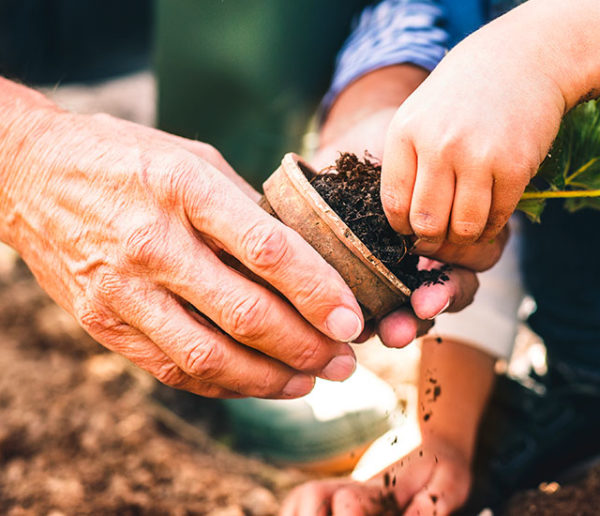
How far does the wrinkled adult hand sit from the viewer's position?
92cm

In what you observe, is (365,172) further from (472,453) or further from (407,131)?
(472,453)

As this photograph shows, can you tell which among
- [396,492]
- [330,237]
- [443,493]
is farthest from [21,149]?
[443,493]

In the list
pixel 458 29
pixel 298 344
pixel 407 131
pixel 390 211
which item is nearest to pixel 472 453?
pixel 298 344

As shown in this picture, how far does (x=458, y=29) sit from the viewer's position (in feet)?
5.21

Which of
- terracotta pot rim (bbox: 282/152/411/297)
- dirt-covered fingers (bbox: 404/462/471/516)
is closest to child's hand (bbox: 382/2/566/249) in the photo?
terracotta pot rim (bbox: 282/152/411/297)

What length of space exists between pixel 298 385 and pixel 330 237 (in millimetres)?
363

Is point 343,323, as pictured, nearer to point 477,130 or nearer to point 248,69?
point 477,130

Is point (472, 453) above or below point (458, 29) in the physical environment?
below

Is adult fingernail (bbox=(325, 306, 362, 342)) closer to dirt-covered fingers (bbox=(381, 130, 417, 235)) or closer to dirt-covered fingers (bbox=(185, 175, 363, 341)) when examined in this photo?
dirt-covered fingers (bbox=(185, 175, 363, 341))

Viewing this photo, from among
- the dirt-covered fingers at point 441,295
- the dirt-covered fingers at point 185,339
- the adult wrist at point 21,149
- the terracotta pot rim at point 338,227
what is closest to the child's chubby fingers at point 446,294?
the dirt-covered fingers at point 441,295

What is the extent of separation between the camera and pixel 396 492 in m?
1.21

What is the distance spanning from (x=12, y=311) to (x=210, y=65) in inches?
51.1

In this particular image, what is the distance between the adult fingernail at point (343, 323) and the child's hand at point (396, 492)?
0.42m

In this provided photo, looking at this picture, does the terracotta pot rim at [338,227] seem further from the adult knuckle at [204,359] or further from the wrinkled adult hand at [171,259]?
→ the adult knuckle at [204,359]
